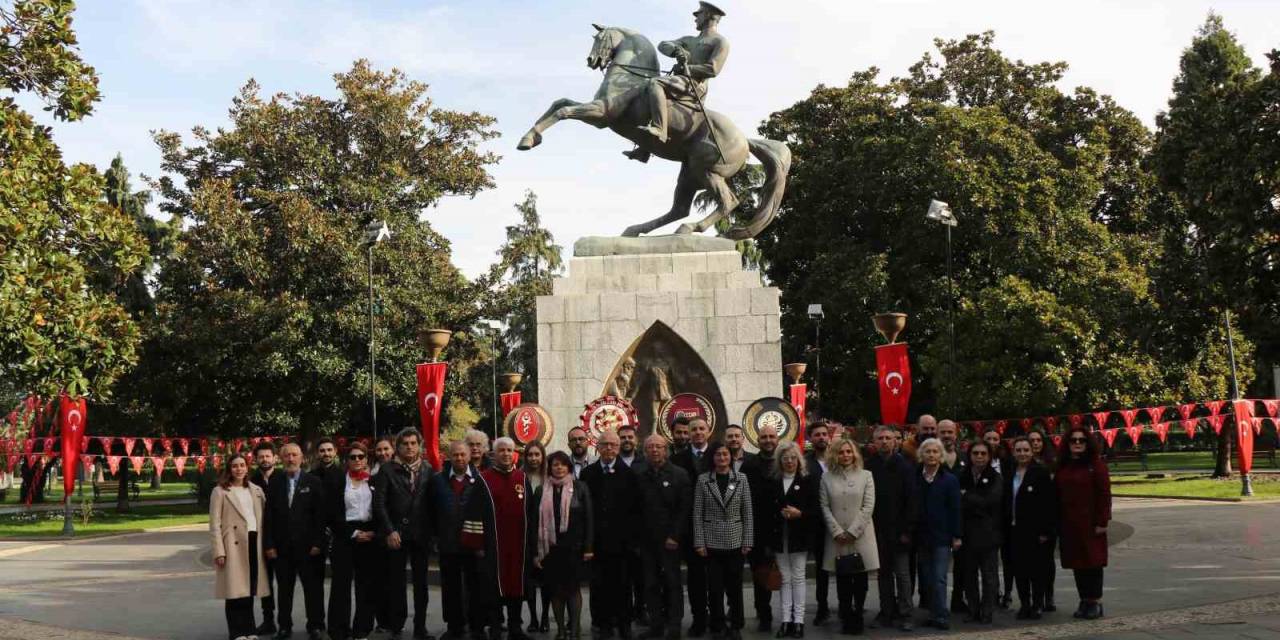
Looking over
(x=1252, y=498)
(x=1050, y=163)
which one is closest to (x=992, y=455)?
(x=1252, y=498)

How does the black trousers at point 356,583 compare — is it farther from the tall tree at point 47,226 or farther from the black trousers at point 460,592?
the tall tree at point 47,226

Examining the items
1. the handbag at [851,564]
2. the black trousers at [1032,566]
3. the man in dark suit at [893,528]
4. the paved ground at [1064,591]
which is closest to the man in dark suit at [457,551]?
the paved ground at [1064,591]

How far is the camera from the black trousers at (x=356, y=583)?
8.70 meters

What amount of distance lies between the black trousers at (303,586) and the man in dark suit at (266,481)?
11 cm

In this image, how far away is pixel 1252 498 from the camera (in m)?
22.7

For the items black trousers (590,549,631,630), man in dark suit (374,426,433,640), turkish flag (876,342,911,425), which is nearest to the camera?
man in dark suit (374,426,433,640)

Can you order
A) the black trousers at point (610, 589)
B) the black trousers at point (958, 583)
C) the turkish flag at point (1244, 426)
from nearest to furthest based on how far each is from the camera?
the black trousers at point (610, 589) < the black trousers at point (958, 583) < the turkish flag at point (1244, 426)

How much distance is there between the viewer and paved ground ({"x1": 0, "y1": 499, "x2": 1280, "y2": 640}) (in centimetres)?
849

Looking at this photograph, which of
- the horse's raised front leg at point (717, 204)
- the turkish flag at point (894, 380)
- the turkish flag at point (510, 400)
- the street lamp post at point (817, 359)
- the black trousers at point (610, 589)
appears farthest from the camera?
the street lamp post at point (817, 359)

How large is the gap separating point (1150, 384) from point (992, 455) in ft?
68.6

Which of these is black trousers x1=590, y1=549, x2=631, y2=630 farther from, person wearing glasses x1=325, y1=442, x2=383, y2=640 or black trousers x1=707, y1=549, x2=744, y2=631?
person wearing glasses x1=325, y1=442, x2=383, y2=640

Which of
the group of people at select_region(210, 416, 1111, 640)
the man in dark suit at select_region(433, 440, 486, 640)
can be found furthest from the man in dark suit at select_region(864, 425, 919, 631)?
the man in dark suit at select_region(433, 440, 486, 640)

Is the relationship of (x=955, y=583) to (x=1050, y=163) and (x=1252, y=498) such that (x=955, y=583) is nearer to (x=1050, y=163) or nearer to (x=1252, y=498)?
(x=1252, y=498)

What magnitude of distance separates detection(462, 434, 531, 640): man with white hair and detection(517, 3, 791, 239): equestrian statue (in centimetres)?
606
